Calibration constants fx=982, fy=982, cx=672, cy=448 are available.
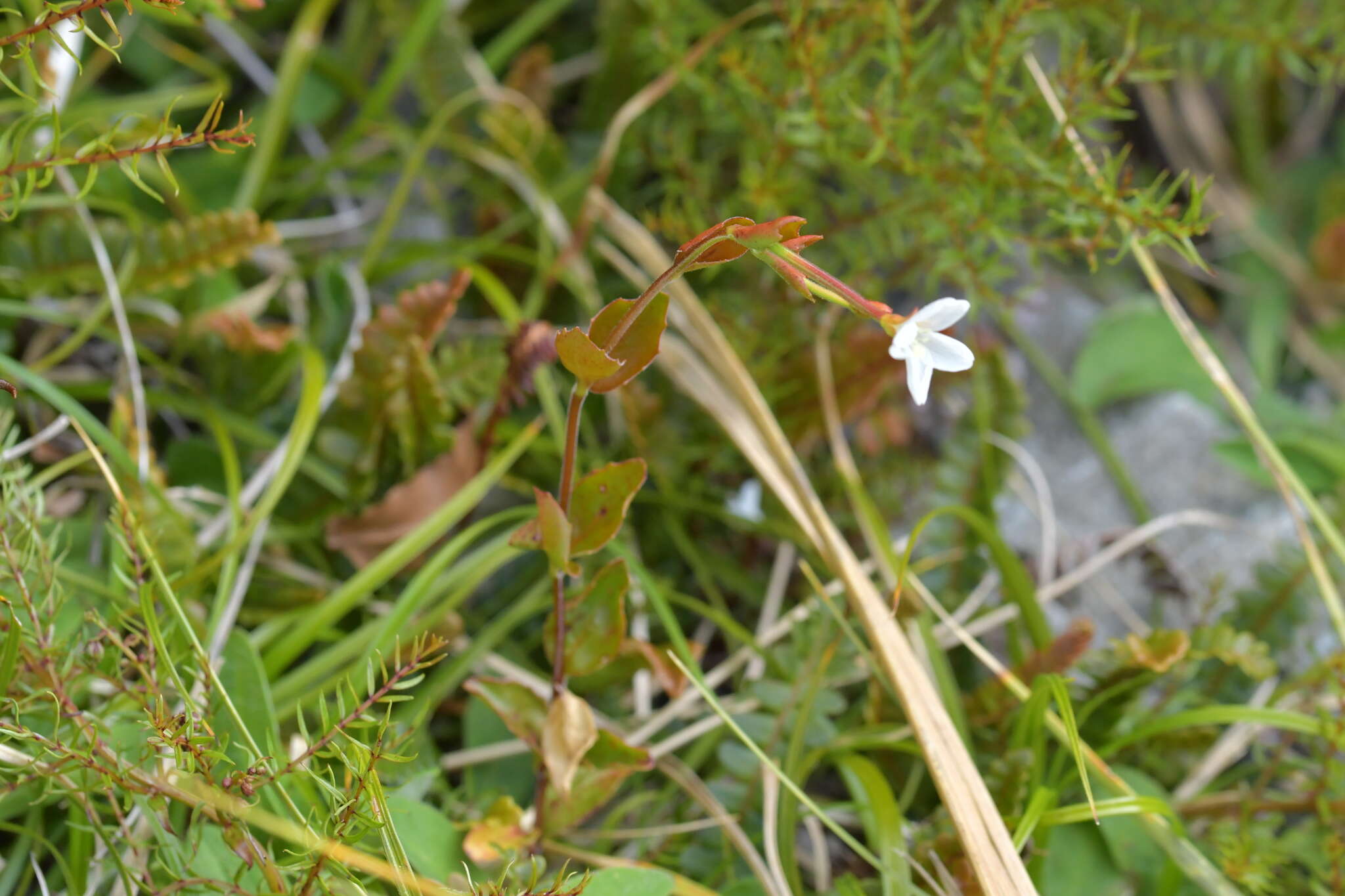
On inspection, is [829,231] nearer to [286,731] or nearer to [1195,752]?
[1195,752]

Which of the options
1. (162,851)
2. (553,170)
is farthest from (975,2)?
(162,851)

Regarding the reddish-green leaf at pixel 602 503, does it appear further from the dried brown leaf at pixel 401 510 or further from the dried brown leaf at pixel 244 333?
the dried brown leaf at pixel 244 333

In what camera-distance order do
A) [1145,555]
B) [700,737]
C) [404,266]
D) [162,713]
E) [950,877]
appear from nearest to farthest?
[162,713]
[950,877]
[700,737]
[1145,555]
[404,266]

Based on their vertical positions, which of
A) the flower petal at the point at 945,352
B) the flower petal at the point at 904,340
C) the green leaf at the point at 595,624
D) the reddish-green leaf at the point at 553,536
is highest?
the flower petal at the point at 904,340

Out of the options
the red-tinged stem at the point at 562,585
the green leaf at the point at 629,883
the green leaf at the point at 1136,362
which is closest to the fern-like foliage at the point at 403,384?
the red-tinged stem at the point at 562,585

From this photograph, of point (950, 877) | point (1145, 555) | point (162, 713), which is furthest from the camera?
point (1145, 555)
